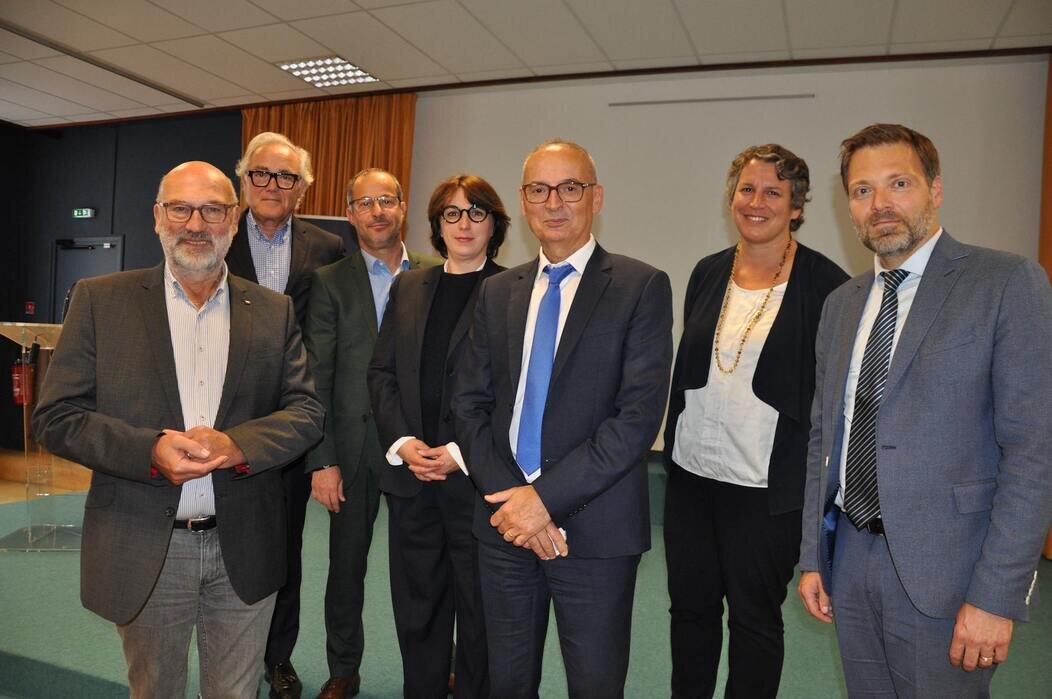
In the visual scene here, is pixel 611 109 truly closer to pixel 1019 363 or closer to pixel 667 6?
pixel 667 6

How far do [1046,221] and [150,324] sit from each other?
572 cm

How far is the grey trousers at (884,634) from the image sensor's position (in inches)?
60.0

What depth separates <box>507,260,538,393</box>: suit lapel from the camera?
1939 millimetres

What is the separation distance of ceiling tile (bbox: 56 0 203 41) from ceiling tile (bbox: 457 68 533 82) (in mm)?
2150

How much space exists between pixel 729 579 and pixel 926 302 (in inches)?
38.4

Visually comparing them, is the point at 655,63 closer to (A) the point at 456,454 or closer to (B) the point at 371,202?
(B) the point at 371,202

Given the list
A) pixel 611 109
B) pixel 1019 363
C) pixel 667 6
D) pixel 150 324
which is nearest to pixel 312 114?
pixel 611 109

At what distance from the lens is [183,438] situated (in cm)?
174

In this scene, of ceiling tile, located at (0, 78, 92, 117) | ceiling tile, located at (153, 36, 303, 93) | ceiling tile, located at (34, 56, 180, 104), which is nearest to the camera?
ceiling tile, located at (153, 36, 303, 93)

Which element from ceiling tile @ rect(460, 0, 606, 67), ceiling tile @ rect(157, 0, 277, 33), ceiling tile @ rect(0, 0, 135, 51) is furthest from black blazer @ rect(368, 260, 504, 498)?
ceiling tile @ rect(0, 0, 135, 51)

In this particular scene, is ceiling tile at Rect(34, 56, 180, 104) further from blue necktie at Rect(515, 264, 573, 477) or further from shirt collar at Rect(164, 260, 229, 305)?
blue necktie at Rect(515, 264, 573, 477)

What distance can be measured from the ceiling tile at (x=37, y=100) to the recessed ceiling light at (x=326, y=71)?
299cm

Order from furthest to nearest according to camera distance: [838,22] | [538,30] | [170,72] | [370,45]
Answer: [170,72] < [370,45] < [538,30] < [838,22]

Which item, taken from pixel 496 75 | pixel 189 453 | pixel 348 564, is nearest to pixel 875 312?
pixel 189 453
